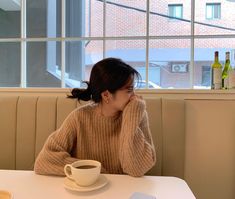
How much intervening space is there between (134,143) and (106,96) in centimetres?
24

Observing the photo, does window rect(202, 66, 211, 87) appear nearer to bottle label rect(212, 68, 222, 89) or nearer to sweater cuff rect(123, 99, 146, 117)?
bottle label rect(212, 68, 222, 89)

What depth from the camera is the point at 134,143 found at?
1103 mm

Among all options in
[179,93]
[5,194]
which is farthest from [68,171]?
[179,93]

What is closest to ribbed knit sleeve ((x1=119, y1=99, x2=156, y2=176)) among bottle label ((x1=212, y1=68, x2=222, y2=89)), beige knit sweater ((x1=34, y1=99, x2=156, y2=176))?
beige knit sweater ((x1=34, y1=99, x2=156, y2=176))

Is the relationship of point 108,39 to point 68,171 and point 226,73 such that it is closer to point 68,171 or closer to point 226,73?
point 226,73

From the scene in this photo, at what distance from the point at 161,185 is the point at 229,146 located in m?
0.90

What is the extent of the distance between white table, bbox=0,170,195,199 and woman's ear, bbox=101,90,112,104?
0.36 meters

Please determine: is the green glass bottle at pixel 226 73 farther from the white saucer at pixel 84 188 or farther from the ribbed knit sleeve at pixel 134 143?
the white saucer at pixel 84 188

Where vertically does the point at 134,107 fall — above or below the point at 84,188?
above

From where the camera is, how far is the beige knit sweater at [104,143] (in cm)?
106

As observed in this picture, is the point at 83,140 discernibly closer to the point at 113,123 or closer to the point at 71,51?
the point at 113,123

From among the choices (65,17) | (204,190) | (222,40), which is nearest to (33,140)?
(65,17)

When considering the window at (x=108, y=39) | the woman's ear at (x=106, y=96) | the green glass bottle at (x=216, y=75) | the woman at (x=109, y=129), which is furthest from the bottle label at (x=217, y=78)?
the woman's ear at (x=106, y=96)

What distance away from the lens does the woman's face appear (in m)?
1.18
